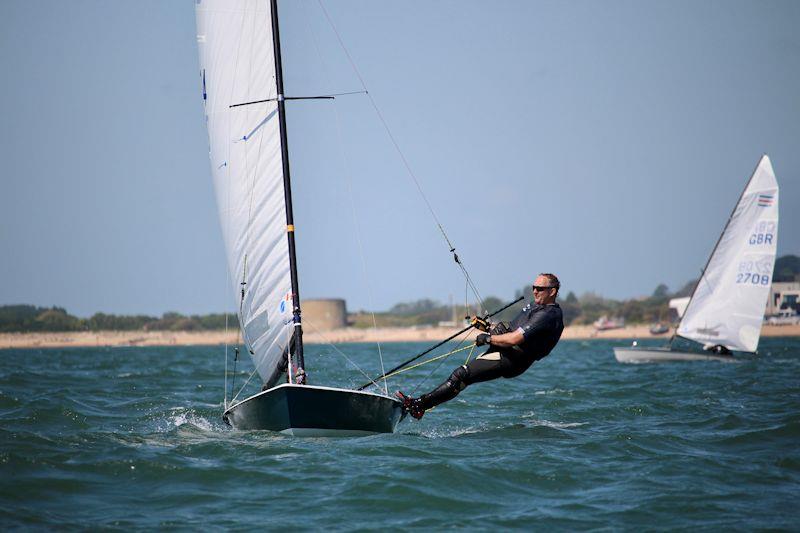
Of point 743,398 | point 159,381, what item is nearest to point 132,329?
point 159,381

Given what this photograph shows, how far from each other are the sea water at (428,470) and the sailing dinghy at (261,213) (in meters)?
0.33

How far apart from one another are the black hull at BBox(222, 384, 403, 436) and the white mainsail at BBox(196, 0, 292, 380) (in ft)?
3.84

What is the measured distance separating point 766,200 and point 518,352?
20.9m

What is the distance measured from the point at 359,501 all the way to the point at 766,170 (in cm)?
2452

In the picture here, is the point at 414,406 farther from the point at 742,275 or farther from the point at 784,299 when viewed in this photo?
the point at 784,299

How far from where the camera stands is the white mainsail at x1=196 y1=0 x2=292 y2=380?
12.1 m

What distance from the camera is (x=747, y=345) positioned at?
97.0ft

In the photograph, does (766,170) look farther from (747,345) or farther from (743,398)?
(743,398)

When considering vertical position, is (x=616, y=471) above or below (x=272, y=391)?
below

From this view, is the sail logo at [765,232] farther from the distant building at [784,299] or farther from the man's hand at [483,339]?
the distant building at [784,299]

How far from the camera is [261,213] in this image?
12.2 metres

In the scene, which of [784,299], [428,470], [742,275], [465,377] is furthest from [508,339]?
[784,299]

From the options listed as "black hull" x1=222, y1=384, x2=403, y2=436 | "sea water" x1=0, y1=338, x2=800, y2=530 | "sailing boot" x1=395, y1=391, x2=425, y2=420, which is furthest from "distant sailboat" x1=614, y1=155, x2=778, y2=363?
"black hull" x1=222, y1=384, x2=403, y2=436

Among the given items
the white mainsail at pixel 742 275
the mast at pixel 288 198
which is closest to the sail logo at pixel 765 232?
the white mainsail at pixel 742 275
